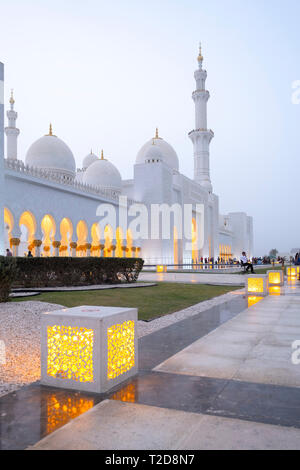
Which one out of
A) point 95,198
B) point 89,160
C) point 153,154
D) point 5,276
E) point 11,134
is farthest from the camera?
point 89,160

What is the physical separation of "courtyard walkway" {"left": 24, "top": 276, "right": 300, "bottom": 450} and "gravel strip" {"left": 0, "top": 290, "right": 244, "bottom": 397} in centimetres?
101

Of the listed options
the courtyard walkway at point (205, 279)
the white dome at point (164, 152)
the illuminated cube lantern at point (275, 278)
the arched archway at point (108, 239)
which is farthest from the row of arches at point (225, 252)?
the illuminated cube lantern at point (275, 278)

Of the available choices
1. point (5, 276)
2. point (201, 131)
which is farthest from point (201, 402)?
point (201, 131)

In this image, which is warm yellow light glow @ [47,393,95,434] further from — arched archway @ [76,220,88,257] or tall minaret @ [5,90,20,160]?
tall minaret @ [5,90,20,160]

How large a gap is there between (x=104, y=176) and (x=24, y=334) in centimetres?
3369

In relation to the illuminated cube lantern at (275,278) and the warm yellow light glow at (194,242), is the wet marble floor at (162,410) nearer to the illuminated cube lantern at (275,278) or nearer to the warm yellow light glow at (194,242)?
the illuminated cube lantern at (275,278)

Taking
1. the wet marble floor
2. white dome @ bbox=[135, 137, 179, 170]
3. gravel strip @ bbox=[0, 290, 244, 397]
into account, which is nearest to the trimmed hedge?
gravel strip @ bbox=[0, 290, 244, 397]

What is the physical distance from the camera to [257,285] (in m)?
10.4

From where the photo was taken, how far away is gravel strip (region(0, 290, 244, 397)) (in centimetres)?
343

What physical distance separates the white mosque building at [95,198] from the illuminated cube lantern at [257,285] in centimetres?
1147

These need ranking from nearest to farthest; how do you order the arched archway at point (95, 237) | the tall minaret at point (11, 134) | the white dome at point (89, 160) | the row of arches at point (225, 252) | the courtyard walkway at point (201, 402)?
the courtyard walkway at point (201, 402) < the arched archway at point (95, 237) < the tall minaret at point (11, 134) < the white dome at point (89, 160) < the row of arches at point (225, 252)

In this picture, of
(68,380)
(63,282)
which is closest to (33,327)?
(68,380)

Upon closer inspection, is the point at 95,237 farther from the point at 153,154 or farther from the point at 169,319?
the point at 169,319

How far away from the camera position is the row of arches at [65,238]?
871 inches
